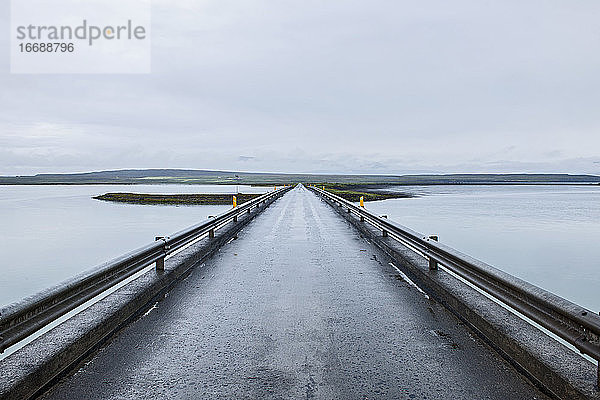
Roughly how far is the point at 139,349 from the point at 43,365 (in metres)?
0.99

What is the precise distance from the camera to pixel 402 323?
5.89m

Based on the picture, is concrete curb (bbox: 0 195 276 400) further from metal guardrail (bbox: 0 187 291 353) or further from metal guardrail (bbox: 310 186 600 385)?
metal guardrail (bbox: 310 186 600 385)

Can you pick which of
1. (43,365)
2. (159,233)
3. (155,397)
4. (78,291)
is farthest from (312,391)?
(159,233)

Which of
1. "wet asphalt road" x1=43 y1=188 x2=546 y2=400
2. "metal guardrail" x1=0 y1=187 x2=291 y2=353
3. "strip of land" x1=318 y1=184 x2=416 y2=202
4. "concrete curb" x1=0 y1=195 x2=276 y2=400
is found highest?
"metal guardrail" x1=0 y1=187 x2=291 y2=353

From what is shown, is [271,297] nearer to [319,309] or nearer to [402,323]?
[319,309]

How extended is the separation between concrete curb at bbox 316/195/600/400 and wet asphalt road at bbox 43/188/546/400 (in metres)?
0.16

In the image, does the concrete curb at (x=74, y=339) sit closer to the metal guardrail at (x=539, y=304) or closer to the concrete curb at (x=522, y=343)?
the concrete curb at (x=522, y=343)

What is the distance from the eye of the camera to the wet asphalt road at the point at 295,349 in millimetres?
4004

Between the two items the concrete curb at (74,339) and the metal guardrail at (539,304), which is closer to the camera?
the metal guardrail at (539,304)

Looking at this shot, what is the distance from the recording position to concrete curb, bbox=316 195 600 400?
3840mm

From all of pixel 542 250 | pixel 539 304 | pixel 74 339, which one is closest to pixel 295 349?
pixel 74 339

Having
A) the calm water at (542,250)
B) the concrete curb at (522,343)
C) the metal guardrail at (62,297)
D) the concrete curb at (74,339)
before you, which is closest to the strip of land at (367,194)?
the calm water at (542,250)

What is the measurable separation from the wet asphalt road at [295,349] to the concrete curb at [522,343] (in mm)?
157

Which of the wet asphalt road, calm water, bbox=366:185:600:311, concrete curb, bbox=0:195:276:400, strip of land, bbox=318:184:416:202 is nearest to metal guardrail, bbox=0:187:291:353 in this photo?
concrete curb, bbox=0:195:276:400
